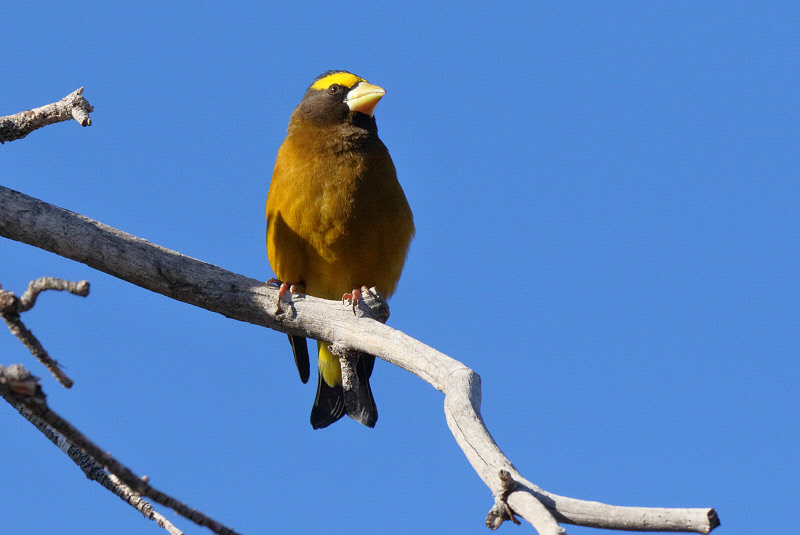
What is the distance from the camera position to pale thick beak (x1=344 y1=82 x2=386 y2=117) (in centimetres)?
567

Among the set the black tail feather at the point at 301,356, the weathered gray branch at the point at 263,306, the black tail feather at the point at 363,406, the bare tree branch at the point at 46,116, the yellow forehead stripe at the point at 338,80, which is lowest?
the weathered gray branch at the point at 263,306

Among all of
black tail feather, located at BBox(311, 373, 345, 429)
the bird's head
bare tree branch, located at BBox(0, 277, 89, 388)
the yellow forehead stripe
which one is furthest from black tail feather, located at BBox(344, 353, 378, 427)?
bare tree branch, located at BBox(0, 277, 89, 388)

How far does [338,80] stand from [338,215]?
1343 mm

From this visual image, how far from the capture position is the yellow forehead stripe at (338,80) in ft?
19.5

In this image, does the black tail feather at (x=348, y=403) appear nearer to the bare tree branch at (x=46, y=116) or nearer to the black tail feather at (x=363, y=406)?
the black tail feather at (x=363, y=406)

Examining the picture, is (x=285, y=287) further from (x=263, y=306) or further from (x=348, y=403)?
(x=348, y=403)

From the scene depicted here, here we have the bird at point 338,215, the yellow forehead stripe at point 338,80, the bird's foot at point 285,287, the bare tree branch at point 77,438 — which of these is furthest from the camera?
the yellow forehead stripe at point 338,80

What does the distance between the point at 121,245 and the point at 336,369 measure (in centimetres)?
232

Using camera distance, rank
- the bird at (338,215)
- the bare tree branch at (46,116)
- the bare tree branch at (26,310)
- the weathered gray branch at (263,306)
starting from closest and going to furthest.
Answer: the bare tree branch at (26,310), the weathered gray branch at (263,306), the bare tree branch at (46,116), the bird at (338,215)

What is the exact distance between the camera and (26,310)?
2266mm

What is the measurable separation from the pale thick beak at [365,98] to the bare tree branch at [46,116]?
2467 millimetres

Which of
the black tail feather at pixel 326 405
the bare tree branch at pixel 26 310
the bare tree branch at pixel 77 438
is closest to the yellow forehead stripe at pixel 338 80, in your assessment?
the black tail feather at pixel 326 405

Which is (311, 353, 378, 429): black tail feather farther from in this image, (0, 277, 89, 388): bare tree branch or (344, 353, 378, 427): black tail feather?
(0, 277, 89, 388): bare tree branch

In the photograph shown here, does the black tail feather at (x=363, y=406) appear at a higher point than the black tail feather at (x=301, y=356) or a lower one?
lower
